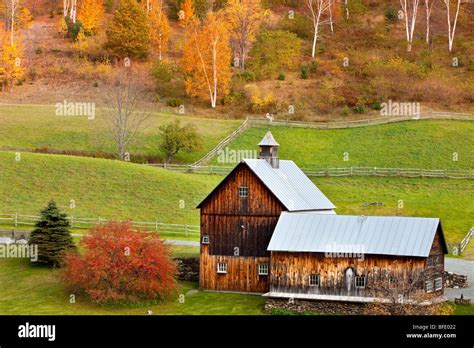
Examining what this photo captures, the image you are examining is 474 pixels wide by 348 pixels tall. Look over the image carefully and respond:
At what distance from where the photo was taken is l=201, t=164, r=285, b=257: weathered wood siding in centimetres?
5322

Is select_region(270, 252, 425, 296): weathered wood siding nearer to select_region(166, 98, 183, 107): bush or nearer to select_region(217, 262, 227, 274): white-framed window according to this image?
select_region(217, 262, 227, 274): white-framed window

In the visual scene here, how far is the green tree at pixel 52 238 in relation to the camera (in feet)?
187

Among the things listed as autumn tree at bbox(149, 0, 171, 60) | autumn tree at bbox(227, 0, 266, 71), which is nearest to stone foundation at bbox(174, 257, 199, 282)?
autumn tree at bbox(227, 0, 266, 71)

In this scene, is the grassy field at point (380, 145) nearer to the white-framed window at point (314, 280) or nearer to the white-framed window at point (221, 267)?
the white-framed window at point (221, 267)

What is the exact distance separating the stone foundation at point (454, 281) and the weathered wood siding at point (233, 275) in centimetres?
976

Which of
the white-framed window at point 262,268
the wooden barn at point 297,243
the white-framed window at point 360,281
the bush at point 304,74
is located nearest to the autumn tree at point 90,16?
the bush at point 304,74

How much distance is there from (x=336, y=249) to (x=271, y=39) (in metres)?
70.1

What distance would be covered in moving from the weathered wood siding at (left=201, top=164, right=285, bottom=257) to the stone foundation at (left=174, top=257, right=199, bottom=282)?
2.31 meters

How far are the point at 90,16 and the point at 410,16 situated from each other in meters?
41.1

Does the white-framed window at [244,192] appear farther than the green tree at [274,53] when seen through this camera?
No

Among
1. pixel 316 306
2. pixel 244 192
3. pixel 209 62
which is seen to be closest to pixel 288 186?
pixel 244 192

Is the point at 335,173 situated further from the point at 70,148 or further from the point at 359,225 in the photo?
the point at 359,225

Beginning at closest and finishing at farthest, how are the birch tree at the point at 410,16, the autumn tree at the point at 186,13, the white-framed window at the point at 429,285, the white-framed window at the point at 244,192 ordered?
the white-framed window at the point at 429,285, the white-framed window at the point at 244,192, the birch tree at the point at 410,16, the autumn tree at the point at 186,13

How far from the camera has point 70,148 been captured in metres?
90.2
